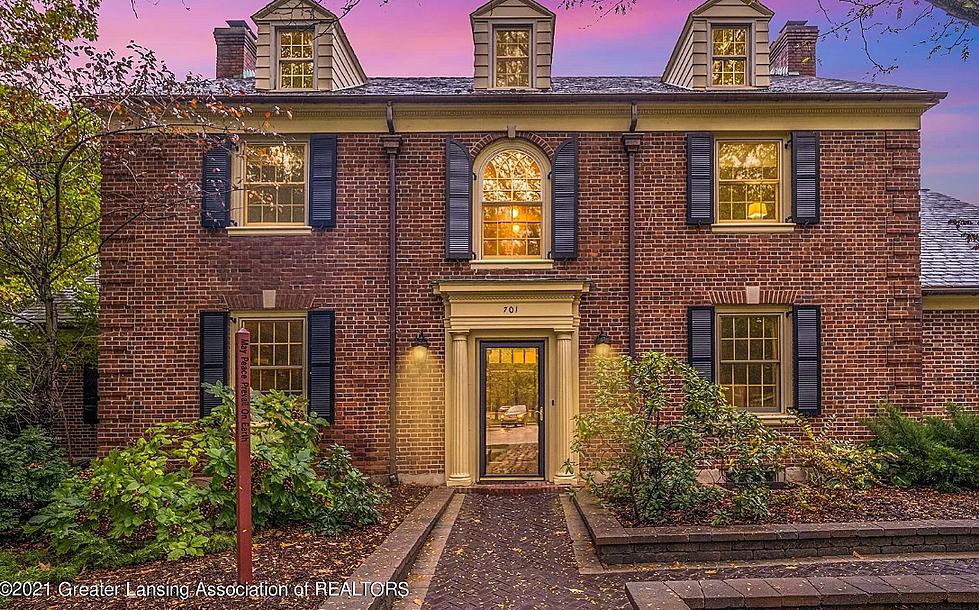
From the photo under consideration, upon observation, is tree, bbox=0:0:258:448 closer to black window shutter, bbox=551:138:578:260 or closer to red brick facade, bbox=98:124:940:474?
red brick facade, bbox=98:124:940:474

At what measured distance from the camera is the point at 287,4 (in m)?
9.83

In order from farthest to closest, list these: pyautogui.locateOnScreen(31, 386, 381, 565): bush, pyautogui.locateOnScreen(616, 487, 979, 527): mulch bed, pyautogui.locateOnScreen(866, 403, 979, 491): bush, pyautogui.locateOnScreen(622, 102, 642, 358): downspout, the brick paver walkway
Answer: pyautogui.locateOnScreen(622, 102, 642, 358): downspout, pyautogui.locateOnScreen(866, 403, 979, 491): bush, pyautogui.locateOnScreen(616, 487, 979, 527): mulch bed, pyautogui.locateOnScreen(31, 386, 381, 565): bush, the brick paver walkway

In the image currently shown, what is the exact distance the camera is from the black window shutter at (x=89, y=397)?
11008 mm

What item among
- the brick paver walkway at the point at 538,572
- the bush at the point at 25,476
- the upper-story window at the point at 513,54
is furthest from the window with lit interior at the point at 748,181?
the bush at the point at 25,476

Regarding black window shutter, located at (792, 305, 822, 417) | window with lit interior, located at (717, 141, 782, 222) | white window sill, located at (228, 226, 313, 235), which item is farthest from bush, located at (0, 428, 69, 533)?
black window shutter, located at (792, 305, 822, 417)

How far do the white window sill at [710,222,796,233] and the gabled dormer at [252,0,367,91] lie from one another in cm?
689

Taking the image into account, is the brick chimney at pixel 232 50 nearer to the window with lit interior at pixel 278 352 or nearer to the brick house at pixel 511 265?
the brick house at pixel 511 265

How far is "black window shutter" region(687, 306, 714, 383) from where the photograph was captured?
31.1ft

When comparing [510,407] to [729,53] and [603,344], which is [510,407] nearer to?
[603,344]

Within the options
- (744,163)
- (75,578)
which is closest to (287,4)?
(744,163)

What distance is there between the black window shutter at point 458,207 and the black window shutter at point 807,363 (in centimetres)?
553

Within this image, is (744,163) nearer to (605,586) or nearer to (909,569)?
(909,569)

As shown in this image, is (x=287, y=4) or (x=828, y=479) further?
(x=287, y=4)

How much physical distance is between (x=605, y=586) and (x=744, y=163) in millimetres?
7300
